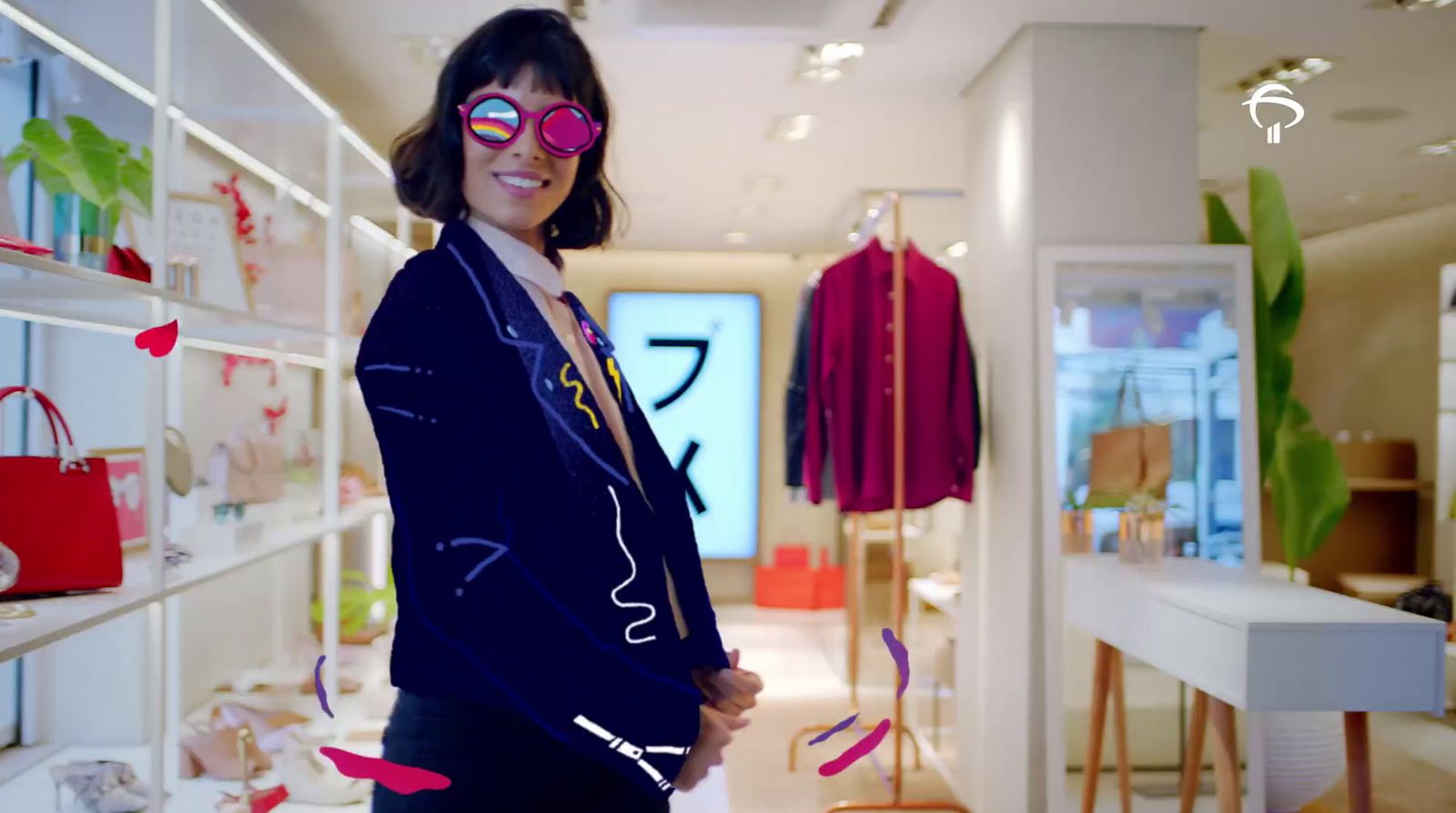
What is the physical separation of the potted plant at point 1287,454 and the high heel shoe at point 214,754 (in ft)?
7.52

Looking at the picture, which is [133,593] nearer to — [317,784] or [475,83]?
[317,784]

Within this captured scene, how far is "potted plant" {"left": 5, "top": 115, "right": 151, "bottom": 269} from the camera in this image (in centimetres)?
148

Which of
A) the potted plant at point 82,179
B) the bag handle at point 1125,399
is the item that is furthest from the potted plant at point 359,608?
the bag handle at point 1125,399

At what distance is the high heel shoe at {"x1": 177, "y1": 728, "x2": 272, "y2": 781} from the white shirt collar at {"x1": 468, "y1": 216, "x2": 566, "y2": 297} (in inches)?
24.8

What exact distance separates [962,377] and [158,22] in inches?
87.7

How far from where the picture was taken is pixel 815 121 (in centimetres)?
372

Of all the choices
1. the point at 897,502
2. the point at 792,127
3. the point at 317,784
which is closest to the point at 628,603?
the point at 317,784

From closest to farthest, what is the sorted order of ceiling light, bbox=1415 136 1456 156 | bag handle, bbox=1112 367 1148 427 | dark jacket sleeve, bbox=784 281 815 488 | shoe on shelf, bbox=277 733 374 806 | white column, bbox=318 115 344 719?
1. shoe on shelf, bbox=277 733 374 806
2. white column, bbox=318 115 344 719
3. ceiling light, bbox=1415 136 1456 156
4. bag handle, bbox=1112 367 1148 427
5. dark jacket sleeve, bbox=784 281 815 488

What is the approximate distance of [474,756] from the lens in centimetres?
64

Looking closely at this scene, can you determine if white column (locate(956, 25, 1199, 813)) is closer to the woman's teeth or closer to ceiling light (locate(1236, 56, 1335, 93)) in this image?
ceiling light (locate(1236, 56, 1335, 93))

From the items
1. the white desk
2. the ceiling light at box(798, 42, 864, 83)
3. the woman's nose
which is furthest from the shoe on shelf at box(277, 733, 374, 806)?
the ceiling light at box(798, 42, 864, 83)

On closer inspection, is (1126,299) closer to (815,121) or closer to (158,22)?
(815,121)

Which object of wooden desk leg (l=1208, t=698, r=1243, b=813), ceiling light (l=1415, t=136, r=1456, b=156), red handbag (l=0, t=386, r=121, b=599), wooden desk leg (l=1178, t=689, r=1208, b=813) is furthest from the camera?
wooden desk leg (l=1178, t=689, r=1208, b=813)

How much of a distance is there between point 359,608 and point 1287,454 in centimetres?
266
